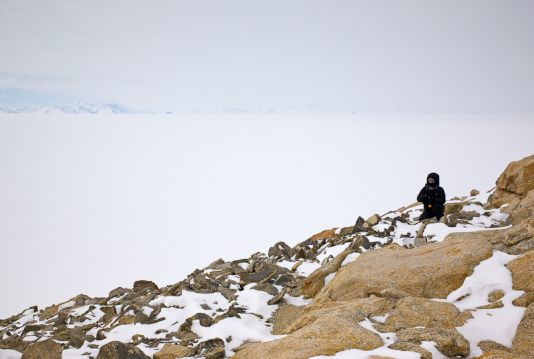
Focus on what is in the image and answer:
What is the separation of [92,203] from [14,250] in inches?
1689

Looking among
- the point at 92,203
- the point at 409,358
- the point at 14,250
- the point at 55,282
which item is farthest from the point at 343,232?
the point at 92,203

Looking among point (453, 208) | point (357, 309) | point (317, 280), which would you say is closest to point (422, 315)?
point (357, 309)

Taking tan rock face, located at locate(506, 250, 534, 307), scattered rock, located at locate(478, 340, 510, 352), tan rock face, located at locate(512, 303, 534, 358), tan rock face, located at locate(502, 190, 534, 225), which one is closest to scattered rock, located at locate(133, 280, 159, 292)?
scattered rock, located at locate(478, 340, 510, 352)

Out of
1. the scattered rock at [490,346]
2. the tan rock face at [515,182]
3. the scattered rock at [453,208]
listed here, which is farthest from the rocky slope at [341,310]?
the tan rock face at [515,182]

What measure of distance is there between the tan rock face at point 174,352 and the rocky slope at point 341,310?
0.02 metres

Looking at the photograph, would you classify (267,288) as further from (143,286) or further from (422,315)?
(143,286)

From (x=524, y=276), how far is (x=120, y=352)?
6.74 metres

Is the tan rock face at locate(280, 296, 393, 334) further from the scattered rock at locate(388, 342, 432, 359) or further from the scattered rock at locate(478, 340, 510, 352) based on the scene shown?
the scattered rock at locate(478, 340, 510, 352)

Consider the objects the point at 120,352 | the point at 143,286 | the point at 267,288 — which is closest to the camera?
the point at 120,352

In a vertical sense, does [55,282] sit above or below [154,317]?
below

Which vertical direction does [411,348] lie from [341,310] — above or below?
above

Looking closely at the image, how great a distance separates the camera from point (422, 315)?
582 centimetres

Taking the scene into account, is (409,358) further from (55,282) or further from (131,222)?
(131,222)

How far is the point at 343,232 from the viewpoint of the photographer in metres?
15.2
